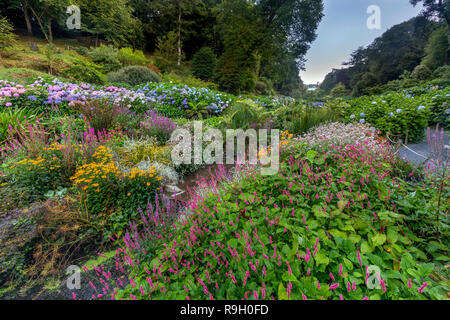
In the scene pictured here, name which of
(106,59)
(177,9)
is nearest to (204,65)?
(106,59)

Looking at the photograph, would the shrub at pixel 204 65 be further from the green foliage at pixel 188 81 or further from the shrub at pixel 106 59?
the shrub at pixel 106 59

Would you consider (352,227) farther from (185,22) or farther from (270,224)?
(185,22)

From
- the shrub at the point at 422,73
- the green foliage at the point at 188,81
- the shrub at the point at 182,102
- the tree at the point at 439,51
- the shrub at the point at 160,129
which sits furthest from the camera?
the tree at the point at 439,51

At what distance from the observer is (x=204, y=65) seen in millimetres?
16703

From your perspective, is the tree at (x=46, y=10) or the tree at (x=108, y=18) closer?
the tree at (x=46, y=10)

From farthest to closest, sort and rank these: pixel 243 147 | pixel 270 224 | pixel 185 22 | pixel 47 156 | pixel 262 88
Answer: pixel 185 22, pixel 262 88, pixel 243 147, pixel 47 156, pixel 270 224

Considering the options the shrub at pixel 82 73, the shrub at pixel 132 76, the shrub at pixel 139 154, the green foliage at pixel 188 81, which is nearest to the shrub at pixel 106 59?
the shrub at pixel 82 73

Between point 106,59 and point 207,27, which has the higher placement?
point 207,27

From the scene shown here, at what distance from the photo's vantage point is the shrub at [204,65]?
657 inches

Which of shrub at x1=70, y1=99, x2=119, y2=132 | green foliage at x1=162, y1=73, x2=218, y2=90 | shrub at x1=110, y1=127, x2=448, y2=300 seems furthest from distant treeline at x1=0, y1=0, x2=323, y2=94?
shrub at x1=110, y1=127, x2=448, y2=300

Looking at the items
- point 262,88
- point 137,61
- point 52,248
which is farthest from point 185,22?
point 52,248

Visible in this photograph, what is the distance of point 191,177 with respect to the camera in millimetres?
3260

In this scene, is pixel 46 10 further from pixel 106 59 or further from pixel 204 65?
pixel 204 65
